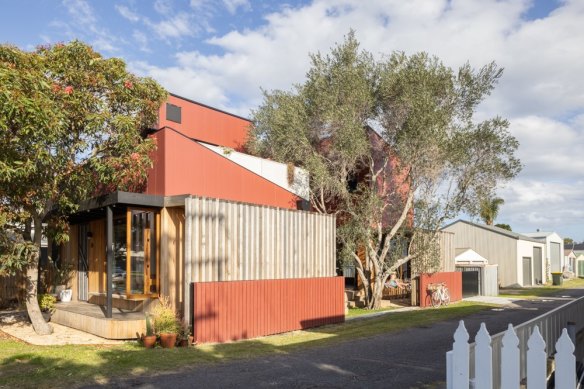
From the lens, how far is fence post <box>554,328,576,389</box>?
149 inches

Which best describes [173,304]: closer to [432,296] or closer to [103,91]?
[103,91]

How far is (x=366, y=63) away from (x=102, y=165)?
1208 cm

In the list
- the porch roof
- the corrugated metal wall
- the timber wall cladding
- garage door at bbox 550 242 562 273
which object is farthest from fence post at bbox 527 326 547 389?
garage door at bbox 550 242 562 273

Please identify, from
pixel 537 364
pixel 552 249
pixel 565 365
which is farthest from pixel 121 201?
pixel 552 249

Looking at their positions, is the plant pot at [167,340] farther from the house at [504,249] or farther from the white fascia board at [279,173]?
the house at [504,249]

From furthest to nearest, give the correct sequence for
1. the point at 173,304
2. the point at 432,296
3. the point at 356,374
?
1. the point at 432,296
2. the point at 173,304
3. the point at 356,374

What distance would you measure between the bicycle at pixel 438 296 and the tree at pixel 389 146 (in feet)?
3.18

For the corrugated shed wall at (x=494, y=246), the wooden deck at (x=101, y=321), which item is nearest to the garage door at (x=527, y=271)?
the corrugated shed wall at (x=494, y=246)

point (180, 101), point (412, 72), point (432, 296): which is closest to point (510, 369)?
point (412, 72)

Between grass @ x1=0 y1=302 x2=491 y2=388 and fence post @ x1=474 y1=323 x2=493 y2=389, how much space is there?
550 centimetres

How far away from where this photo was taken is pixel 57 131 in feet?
35.8

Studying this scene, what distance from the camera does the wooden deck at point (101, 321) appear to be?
12.3 meters

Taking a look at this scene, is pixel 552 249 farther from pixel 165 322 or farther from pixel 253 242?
pixel 165 322

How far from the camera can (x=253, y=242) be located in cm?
1403
